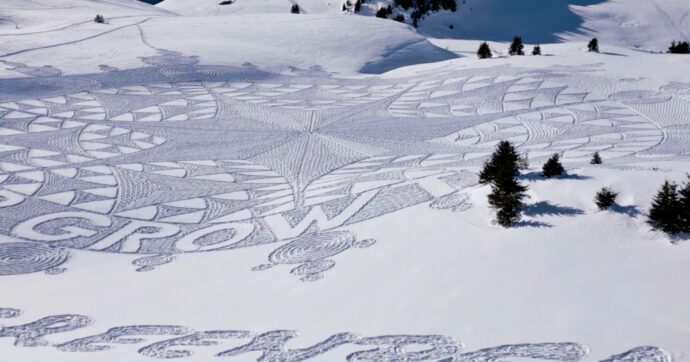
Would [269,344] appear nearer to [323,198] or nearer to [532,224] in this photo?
[532,224]

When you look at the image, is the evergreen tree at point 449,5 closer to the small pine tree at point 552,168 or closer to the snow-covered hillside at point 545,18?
the snow-covered hillside at point 545,18

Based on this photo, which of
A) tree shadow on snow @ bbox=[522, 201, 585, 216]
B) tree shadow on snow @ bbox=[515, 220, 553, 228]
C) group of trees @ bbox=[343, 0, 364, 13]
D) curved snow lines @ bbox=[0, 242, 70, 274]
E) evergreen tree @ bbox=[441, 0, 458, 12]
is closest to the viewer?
tree shadow on snow @ bbox=[515, 220, 553, 228]

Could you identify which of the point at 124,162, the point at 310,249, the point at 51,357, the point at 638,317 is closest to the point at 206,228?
the point at 310,249

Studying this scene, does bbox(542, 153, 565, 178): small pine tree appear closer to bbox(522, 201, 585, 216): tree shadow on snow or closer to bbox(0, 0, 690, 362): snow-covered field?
bbox(0, 0, 690, 362): snow-covered field

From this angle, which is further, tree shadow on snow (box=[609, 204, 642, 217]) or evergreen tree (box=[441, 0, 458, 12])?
evergreen tree (box=[441, 0, 458, 12])

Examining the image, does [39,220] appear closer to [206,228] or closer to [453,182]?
[206,228]

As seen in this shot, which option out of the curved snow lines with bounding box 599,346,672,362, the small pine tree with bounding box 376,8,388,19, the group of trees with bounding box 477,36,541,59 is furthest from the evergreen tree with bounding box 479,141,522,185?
the small pine tree with bounding box 376,8,388,19

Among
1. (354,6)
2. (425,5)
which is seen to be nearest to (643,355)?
(354,6)
